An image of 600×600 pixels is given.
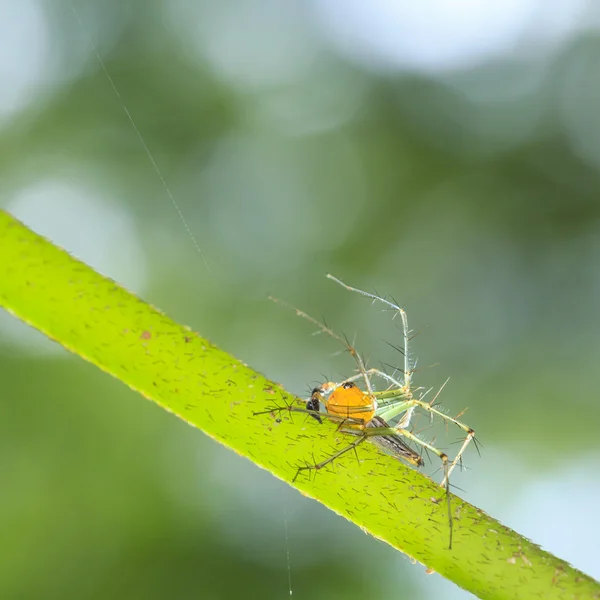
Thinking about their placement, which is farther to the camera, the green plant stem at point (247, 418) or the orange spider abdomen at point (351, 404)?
the orange spider abdomen at point (351, 404)

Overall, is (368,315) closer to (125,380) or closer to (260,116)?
(260,116)

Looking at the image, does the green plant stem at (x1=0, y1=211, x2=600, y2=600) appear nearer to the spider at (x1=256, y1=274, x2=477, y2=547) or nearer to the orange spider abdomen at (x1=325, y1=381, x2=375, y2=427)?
the spider at (x1=256, y1=274, x2=477, y2=547)

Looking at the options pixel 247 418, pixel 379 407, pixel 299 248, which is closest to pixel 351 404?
pixel 379 407

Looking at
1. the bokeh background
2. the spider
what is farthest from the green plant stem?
the bokeh background

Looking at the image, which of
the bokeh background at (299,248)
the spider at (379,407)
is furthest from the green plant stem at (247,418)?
the bokeh background at (299,248)

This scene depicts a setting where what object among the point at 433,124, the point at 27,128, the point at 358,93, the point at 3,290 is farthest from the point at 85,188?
the point at 3,290

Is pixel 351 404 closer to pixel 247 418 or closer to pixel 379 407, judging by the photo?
pixel 379 407

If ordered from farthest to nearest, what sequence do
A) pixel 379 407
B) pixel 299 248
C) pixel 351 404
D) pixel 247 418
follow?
pixel 299 248 < pixel 379 407 < pixel 351 404 < pixel 247 418

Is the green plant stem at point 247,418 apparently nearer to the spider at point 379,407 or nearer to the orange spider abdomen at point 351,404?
the spider at point 379,407
